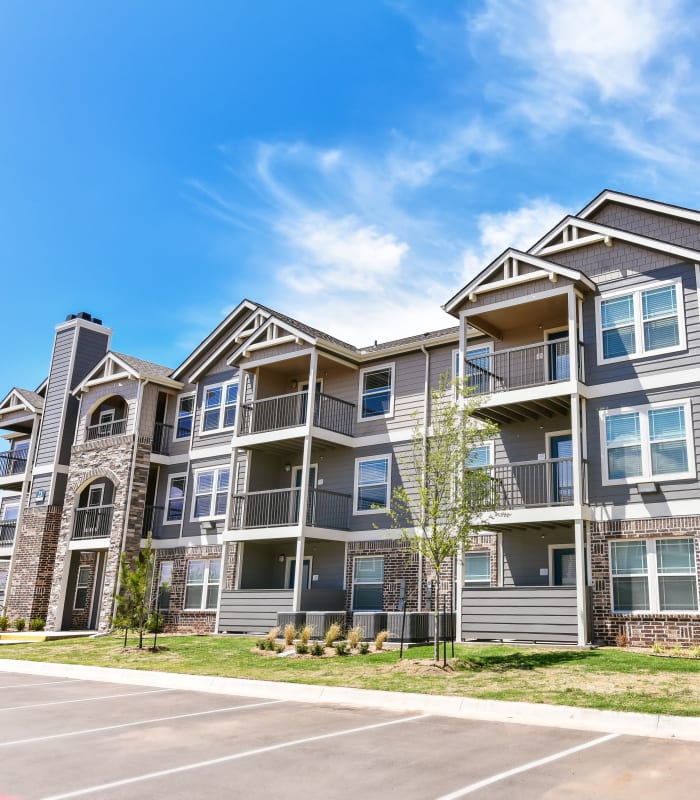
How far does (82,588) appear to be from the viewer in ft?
99.9

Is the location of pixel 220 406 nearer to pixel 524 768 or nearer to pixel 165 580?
pixel 165 580

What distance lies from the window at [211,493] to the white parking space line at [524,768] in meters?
19.6

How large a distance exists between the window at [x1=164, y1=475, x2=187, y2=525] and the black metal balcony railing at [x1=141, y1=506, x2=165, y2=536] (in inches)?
12.0

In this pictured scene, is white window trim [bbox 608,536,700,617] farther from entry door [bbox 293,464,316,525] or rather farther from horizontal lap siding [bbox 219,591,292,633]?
horizontal lap siding [bbox 219,591,292,633]

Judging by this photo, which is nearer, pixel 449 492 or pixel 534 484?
pixel 449 492

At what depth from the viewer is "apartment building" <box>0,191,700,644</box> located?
1817 centimetres

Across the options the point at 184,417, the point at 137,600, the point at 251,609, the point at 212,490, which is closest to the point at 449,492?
the point at 137,600

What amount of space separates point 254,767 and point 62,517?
25215 millimetres

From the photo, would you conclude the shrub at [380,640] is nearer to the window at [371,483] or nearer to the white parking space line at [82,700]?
the white parking space line at [82,700]

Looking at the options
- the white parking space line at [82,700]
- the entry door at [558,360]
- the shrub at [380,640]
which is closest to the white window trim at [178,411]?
the shrub at [380,640]

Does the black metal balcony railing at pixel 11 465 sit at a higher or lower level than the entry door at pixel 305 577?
higher

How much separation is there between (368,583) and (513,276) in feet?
32.5

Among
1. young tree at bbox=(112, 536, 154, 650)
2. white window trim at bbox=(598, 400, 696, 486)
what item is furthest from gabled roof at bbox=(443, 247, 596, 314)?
young tree at bbox=(112, 536, 154, 650)

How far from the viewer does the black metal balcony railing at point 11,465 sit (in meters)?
36.6
